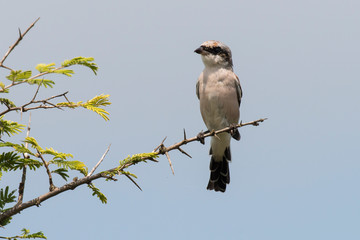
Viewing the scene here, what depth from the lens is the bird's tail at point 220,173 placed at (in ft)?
33.5

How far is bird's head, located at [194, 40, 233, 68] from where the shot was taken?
978 cm

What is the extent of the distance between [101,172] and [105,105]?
758mm

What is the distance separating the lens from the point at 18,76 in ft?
13.4

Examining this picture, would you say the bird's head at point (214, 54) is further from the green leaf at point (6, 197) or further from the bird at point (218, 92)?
the green leaf at point (6, 197)

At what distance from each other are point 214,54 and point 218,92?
0.88m

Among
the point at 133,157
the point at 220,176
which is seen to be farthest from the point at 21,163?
the point at 220,176

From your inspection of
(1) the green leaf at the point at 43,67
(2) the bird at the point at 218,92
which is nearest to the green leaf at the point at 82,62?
(1) the green leaf at the point at 43,67

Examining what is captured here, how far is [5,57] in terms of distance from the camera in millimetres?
3957

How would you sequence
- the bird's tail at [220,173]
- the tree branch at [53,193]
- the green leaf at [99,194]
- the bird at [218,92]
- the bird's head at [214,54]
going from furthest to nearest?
the bird's tail at [220,173], the bird's head at [214,54], the bird at [218,92], the green leaf at [99,194], the tree branch at [53,193]

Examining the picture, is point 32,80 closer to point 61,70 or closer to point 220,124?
point 61,70

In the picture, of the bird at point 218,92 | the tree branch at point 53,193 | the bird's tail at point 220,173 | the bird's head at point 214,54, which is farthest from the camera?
the bird's tail at point 220,173

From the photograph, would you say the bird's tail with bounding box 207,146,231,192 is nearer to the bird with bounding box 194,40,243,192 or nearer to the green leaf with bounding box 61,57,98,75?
the bird with bounding box 194,40,243,192

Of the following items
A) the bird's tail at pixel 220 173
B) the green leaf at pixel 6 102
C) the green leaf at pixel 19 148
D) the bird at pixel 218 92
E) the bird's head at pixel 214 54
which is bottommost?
the green leaf at pixel 19 148

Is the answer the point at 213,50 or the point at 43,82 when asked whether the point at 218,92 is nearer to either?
the point at 213,50
